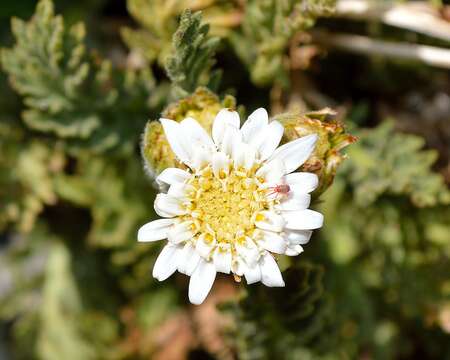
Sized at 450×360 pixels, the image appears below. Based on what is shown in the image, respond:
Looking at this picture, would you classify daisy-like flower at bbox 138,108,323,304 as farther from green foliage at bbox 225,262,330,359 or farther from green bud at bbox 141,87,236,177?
green foliage at bbox 225,262,330,359

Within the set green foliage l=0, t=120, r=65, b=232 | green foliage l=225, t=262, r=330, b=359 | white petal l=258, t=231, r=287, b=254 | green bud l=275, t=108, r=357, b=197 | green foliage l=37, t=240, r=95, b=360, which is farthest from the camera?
green foliage l=37, t=240, r=95, b=360

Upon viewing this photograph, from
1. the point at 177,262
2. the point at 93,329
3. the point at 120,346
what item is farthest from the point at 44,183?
the point at 177,262

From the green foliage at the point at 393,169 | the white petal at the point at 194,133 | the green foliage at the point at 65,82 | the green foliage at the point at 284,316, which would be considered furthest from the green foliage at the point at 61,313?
the white petal at the point at 194,133

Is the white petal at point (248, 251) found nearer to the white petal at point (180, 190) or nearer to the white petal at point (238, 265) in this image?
the white petal at point (238, 265)

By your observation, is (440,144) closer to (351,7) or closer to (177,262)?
(351,7)

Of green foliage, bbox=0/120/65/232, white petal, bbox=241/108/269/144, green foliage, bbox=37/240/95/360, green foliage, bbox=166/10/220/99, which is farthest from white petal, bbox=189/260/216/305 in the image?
green foliage, bbox=37/240/95/360
